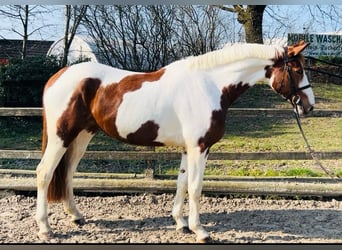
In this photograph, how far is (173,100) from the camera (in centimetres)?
279

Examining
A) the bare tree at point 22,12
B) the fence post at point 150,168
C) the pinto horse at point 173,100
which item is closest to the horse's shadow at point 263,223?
the pinto horse at point 173,100

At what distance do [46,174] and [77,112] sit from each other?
1.53ft

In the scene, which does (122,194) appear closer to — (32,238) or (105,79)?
(32,238)

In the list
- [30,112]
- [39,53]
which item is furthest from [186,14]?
[30,112]

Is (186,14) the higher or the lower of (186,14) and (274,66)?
the higher

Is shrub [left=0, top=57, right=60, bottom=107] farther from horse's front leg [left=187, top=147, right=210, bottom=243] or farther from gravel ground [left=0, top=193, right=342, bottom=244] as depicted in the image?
horse's front leg [left=187, top=147, right=210, bottom=243]

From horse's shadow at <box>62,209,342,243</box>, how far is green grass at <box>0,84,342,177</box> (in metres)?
0.63

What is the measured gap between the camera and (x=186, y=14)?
11.6ft

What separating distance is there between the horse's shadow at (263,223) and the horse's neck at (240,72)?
1.09m

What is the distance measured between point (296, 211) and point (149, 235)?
1.28 meters

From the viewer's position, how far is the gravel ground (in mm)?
2969

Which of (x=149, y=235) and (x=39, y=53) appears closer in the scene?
(x=149, y=235)

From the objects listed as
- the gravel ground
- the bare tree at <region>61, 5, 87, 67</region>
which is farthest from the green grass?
the bare tree at <region>61, 5, 87, 67</region>

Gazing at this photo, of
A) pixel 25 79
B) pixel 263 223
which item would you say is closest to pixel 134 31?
pixel 25 79
